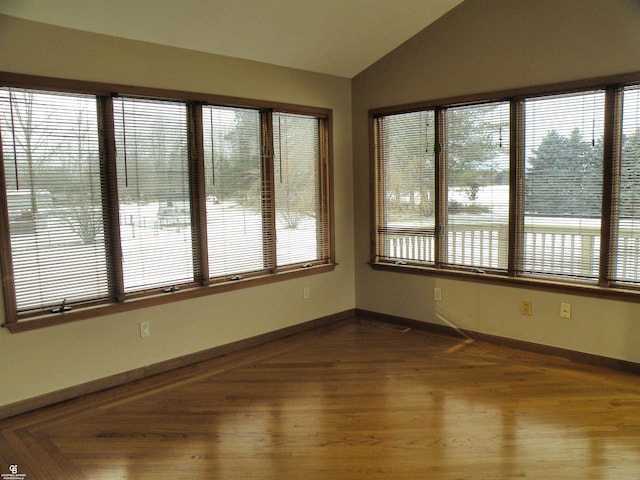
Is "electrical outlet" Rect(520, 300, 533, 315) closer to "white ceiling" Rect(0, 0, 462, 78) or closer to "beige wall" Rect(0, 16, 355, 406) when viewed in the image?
"beige wall" Rect(0, 16, 355, 406)

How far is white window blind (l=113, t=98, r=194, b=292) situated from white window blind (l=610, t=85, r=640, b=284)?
315 centimetres

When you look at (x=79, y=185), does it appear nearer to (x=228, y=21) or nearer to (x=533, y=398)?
(x=228, y=21)

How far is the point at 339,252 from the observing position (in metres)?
5.23

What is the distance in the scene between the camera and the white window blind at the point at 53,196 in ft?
10.3

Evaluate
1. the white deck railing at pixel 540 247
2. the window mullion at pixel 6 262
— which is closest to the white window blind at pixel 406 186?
the white deck railing at pixel 540 247

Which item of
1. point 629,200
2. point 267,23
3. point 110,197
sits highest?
point 267,23

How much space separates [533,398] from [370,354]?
1320mm

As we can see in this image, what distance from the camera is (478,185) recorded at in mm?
4402

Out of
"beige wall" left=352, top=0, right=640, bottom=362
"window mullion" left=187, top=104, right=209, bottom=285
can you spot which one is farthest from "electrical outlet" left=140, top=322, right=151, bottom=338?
"beige wall" left=352, top=0, right=640, bottom=362

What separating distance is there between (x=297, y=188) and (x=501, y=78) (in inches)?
77.0

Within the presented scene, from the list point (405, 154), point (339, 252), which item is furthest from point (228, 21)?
point (339, 252)

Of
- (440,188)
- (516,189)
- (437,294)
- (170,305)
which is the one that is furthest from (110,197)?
(516,189)

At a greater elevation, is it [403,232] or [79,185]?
[79,185]

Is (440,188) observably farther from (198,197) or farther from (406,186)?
(198,197)
